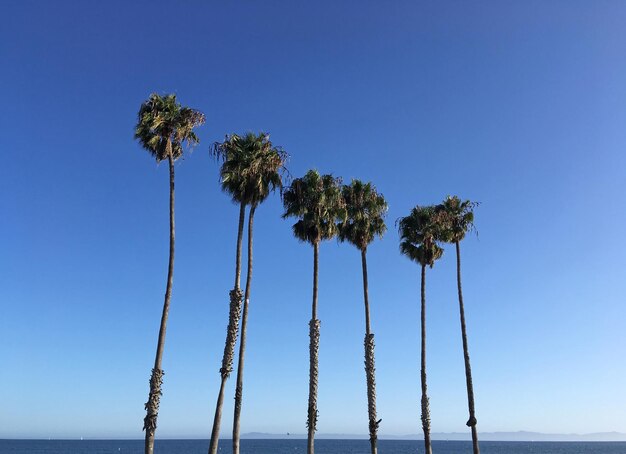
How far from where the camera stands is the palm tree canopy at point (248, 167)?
3338 centimetres

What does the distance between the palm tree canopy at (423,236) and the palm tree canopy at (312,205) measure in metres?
7.87

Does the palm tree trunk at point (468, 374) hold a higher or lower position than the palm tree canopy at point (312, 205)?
lower

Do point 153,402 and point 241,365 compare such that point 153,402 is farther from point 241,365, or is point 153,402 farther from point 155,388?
point 241,365

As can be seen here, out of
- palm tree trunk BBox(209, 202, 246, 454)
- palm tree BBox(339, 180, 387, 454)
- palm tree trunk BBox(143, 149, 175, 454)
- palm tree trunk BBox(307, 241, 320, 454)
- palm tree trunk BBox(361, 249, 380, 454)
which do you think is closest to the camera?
palm tree trunk BBox(143, 149, 175, 454)

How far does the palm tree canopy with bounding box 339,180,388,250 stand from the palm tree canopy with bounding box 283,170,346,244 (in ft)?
6.94

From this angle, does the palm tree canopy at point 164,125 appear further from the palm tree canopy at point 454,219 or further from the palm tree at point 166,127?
the palm tree canopy at point 454,219

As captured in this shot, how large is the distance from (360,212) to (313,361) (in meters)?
10.2

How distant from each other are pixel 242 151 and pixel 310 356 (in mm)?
12332

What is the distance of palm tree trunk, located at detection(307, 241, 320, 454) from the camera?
34.3m

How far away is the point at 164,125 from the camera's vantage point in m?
31.4

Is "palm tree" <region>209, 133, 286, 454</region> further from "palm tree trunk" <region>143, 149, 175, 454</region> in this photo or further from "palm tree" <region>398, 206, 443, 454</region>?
"palm tree" <region>398, 206, 443, 454</region>

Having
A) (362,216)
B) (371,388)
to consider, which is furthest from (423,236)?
(371,388)

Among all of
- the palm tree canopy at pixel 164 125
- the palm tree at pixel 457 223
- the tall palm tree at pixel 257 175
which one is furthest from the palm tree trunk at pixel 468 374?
the palm tree canopy at pixel 164 125

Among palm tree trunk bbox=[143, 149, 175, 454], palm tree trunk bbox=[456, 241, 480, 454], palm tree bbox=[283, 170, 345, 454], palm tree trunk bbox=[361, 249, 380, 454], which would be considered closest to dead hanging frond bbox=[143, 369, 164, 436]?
palm tree trunk bbox=[143, 149, 175, 454]
